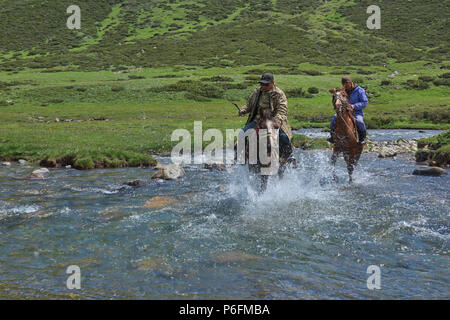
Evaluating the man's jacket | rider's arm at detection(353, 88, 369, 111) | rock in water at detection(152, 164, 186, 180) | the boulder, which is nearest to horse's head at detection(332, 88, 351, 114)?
rider's arm at detection(353, 88, 369, 111)

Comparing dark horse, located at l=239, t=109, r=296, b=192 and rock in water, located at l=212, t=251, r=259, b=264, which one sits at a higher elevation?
dark horse, located at l=239, t=109, r=296, b=192

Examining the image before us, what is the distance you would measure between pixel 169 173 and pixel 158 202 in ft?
13.7

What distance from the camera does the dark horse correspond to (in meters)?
12.5

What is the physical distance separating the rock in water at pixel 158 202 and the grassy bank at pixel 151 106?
7343mm

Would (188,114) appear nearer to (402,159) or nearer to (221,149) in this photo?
Answer: (221,149)

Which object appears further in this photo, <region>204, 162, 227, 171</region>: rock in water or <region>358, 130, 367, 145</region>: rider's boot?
<region>204, 162, 227, 171</region>: rock in water

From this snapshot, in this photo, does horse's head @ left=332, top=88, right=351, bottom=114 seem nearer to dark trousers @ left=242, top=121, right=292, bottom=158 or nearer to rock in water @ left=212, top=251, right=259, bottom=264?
dark trousers @ left=242, top=121, right=292, bottom=158

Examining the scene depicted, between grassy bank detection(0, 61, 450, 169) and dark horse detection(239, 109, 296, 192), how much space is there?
331 inches

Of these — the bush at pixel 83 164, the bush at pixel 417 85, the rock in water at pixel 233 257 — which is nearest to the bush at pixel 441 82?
the bush at pixel 417 85

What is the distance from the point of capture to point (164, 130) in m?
31.2
